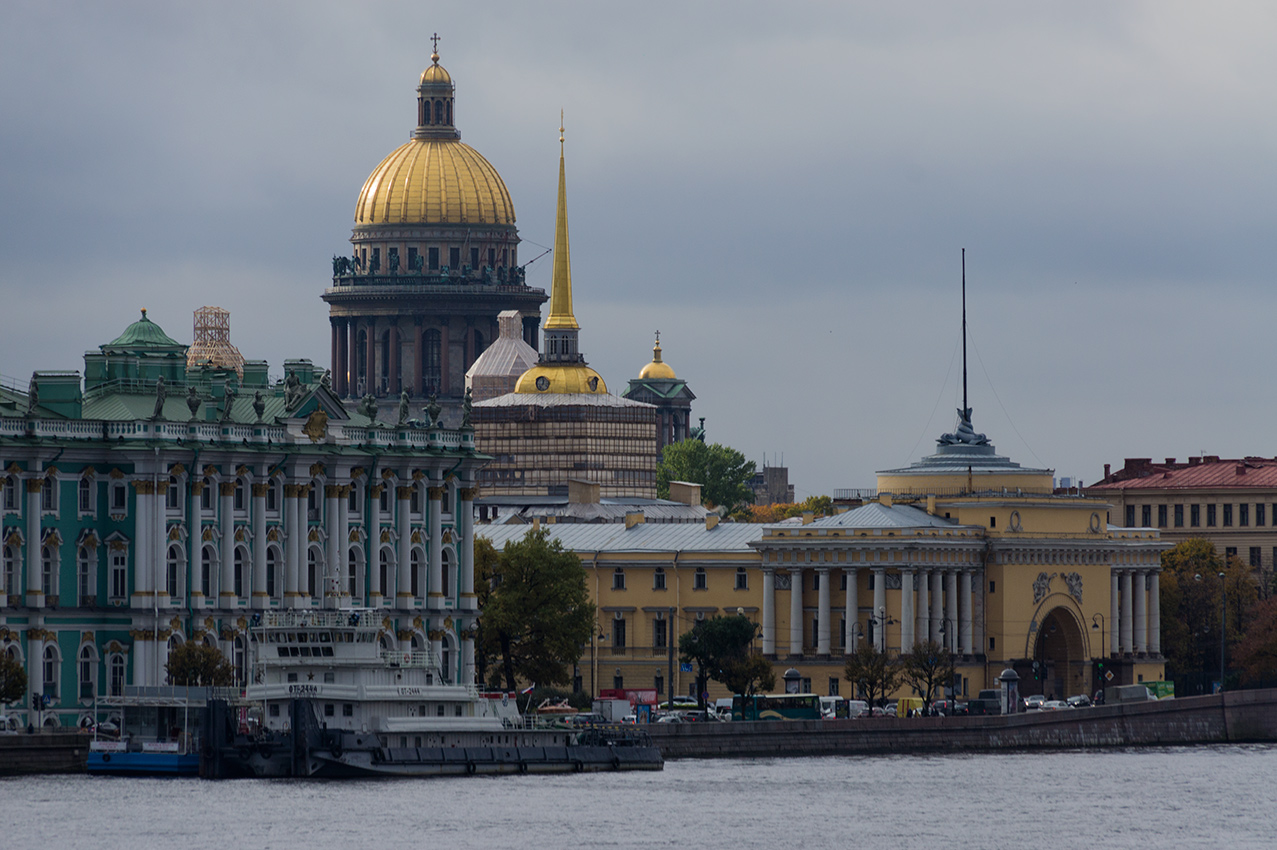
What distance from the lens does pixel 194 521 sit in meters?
127

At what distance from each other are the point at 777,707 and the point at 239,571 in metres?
18.6

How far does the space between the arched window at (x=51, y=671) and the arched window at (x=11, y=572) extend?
2.06m

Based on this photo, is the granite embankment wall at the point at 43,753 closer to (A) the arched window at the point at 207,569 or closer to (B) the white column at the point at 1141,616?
(A) the arched window at the point at 207,569

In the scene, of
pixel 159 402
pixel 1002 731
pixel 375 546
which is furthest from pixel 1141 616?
pixel 159 402

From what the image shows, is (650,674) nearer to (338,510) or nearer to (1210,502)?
(338,510)

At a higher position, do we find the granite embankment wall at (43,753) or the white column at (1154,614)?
the white column at (1154,614)

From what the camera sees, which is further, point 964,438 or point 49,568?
point 964,438

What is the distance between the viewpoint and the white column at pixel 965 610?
158500mm

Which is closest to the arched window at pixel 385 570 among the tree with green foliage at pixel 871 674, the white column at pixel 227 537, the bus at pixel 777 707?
the white column at pixel 227 537

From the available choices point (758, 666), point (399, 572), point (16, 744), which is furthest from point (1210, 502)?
point (16, 744)

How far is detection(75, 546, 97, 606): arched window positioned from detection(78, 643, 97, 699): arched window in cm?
153

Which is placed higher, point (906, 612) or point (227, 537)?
point (227, 537)

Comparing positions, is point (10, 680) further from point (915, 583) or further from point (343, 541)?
point (915, 583)

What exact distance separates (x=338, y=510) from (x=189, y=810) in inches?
1307
